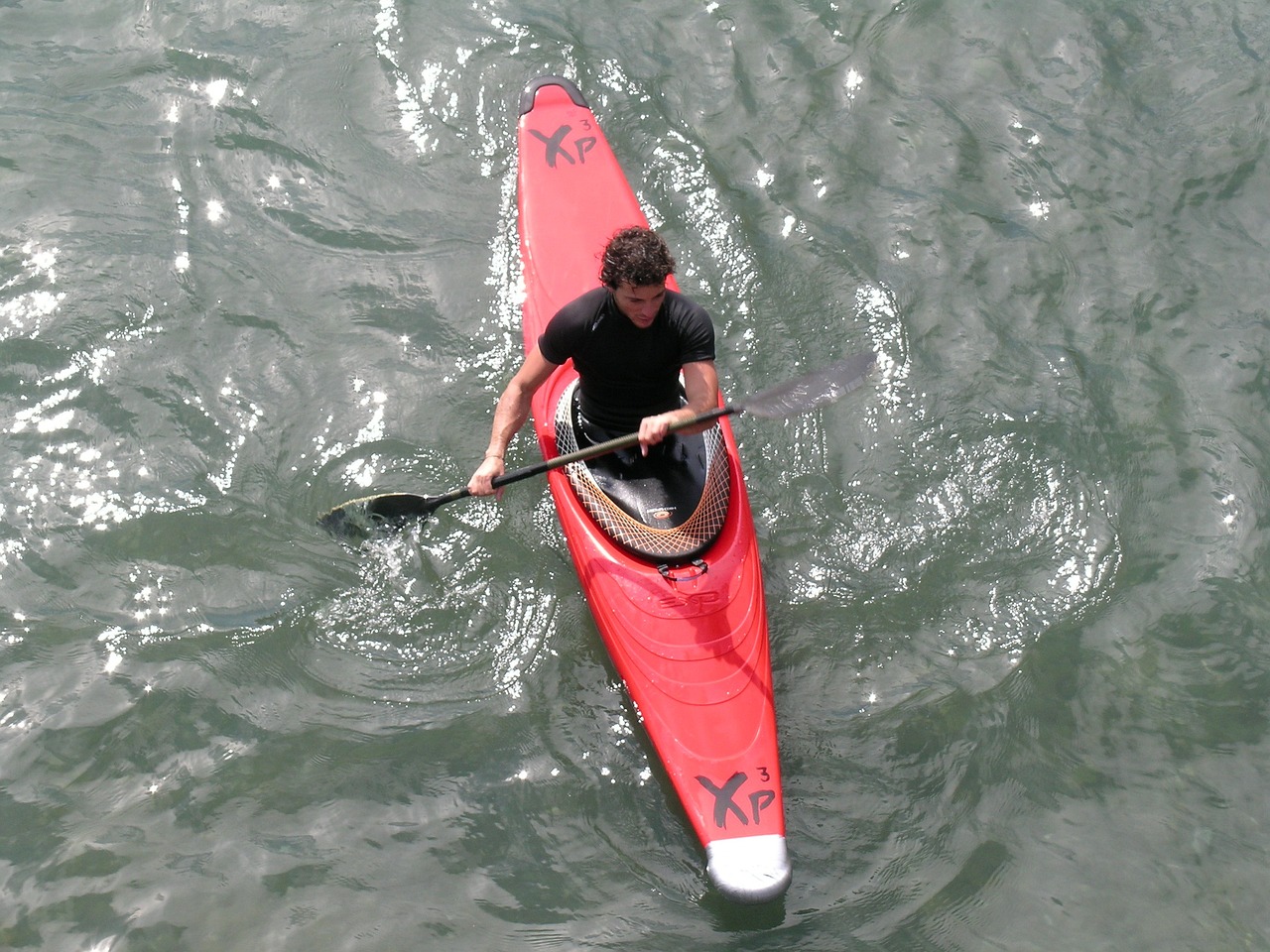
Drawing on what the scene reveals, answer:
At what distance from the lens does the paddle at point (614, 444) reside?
14.8ft

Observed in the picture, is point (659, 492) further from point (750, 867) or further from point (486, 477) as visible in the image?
point (750, 867)

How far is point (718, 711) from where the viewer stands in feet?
14.4

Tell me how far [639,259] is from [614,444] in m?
0.82

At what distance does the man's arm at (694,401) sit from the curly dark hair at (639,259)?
0.53 m

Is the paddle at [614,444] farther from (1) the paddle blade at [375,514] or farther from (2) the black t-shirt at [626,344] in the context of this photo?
(2) the black t-shirt at [626,344]

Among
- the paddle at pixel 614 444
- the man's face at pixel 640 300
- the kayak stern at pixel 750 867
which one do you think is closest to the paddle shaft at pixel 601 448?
the paddle at pixel 614 444

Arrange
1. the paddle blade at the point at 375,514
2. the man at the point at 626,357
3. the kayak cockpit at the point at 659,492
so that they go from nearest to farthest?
the man at the point at 626,357 < the kayak cockpit at the point at 659,492 < the paddle blade at the point at 375,514

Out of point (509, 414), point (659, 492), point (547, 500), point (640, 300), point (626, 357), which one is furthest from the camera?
point (547, 500)

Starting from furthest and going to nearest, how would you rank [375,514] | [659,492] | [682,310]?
1. [375,514]
2. [659,492]
3. [682,310]

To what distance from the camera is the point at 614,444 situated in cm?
446

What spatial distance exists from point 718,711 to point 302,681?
5.90ft

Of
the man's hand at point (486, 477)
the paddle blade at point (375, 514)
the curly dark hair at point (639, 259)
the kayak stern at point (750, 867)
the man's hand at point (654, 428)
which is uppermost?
the curly dark hair at point (639, 259)

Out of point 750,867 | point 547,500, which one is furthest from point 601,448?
point 750,867

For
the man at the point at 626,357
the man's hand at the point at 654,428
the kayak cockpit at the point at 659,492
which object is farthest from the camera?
the kayak cockpit at the point at 659,492
